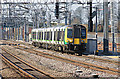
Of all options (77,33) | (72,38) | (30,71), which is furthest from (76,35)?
(30,71)

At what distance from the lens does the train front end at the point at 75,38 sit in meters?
23.2

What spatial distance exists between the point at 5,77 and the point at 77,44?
1352cm

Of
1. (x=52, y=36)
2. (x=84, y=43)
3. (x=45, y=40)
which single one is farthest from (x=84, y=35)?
(x=45, y=40)

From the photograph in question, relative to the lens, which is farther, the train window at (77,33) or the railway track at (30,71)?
the train window at (77,33)

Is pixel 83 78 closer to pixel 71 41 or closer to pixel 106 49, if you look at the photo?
pixel 71 41

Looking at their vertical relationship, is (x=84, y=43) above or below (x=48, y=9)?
below

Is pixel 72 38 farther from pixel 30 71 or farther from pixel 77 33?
pixel 30 71

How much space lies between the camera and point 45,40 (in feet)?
102

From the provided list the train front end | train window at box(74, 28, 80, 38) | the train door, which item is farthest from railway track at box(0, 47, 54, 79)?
train window at box(74, 28, 80, 38)

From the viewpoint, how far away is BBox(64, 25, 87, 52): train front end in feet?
76.3

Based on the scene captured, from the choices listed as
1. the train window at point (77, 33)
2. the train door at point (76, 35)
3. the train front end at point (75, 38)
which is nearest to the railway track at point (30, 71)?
the train front end at point (75, 38)

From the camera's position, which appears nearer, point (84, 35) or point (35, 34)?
point (84, 35)

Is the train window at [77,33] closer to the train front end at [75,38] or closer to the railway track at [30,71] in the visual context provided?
the train front end at [75,38]

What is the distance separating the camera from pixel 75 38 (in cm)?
2331
